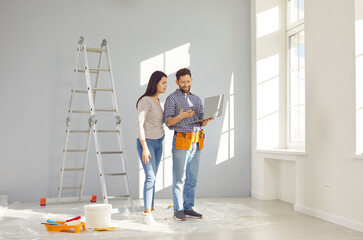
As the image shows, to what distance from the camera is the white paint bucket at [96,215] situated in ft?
11.1

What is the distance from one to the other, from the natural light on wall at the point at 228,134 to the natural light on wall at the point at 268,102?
37 centimetres

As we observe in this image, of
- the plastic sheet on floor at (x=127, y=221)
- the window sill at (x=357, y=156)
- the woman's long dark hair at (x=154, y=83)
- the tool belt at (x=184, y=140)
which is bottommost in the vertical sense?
the plastic sheet on floor at (x=127, y=221)

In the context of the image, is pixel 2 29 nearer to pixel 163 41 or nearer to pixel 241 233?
pixel 163 41

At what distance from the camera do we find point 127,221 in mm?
3783

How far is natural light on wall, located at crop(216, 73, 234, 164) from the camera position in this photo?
554 centimetres

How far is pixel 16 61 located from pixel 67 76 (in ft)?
2.06

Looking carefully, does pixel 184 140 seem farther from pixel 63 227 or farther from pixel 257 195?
pixel 257 195

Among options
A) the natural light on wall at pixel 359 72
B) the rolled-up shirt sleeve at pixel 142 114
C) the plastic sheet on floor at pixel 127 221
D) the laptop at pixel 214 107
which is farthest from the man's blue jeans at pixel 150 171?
the natural light on wall at pixel 359 72

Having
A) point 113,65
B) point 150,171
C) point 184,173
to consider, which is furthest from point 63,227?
point 113,65

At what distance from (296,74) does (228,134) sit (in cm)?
119

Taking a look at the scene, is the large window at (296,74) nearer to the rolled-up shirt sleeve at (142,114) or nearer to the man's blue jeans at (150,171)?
the man's blue jeans at (150,171)

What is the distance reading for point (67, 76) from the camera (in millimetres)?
5141

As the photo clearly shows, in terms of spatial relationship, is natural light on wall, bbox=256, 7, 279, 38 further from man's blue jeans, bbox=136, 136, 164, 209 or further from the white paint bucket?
the white paint bucket

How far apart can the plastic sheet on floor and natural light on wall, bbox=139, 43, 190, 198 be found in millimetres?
497
